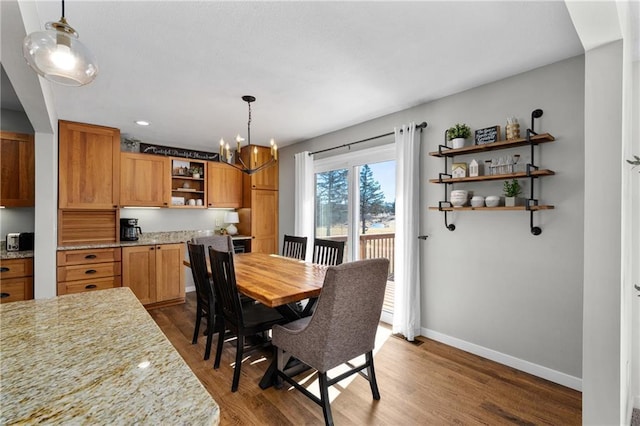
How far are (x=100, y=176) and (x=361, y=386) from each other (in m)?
3.99

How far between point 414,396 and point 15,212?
4689mm

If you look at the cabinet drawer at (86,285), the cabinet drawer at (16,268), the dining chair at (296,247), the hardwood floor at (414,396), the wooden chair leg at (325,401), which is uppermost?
the dining chair at (296,247)

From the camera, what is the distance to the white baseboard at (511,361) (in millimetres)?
2328

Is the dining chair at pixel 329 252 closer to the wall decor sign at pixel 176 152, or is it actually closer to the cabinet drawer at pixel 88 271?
the cabinet drawer at pixel 88 271

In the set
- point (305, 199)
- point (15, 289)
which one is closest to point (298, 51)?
point (305, 199)

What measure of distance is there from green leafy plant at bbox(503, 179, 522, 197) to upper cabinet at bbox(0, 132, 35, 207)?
485 cm

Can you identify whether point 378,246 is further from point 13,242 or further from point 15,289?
point 13,242

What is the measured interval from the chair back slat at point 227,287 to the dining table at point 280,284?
8 cm

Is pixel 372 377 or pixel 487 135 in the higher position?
pixel 487 135

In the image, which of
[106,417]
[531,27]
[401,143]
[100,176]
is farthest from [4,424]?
[100,176]

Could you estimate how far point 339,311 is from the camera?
1.81m

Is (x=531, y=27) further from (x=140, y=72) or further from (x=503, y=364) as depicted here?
(x=140, y=72)

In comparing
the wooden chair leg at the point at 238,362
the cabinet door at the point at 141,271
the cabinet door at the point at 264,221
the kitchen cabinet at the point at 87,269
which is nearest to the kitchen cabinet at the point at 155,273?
the cabinet door at the point at 141,271

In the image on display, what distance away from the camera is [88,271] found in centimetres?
380
